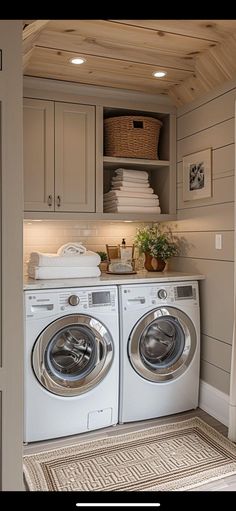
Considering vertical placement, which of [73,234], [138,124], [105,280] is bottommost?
[105,280]

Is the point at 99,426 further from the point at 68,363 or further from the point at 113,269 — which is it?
the point at 113,269

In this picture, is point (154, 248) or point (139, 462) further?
point (154, 248)

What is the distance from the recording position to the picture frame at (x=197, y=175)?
9.17ft

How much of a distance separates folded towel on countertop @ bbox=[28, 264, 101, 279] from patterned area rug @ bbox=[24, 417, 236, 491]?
1091 mm

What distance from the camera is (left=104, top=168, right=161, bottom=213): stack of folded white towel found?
3041 mm

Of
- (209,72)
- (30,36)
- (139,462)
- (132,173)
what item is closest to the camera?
(30,36)

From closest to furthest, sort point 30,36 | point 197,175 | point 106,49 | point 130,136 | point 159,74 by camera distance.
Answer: point 30,36
point 106,49
point 159,74
point 197,175
point 130,136

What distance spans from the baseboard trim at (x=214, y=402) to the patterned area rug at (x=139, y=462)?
155 millimetres

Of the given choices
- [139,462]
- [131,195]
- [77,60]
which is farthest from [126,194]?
[139,462]

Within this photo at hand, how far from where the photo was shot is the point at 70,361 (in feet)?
8.54

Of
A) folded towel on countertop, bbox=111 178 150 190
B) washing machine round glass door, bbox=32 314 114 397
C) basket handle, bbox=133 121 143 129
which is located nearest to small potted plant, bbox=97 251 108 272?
folded towel on countertop, bbox=111 178 150 190

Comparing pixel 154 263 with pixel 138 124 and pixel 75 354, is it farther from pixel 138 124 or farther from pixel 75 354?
pixel 138 124

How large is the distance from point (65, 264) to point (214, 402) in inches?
58.0
